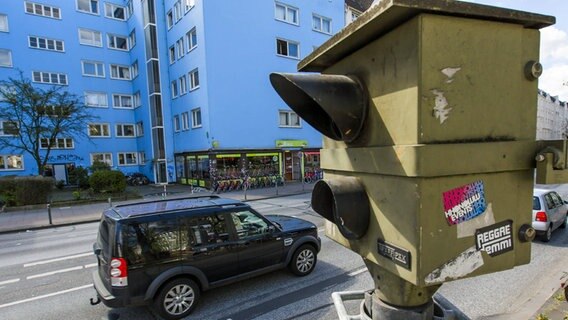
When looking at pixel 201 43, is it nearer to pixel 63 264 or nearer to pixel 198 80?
pixel 198 80

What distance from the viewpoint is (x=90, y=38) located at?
1150 inches

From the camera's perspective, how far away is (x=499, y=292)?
15.7ft

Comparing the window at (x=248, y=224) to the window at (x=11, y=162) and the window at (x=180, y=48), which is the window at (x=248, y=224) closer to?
the window at (x=180, y=48)

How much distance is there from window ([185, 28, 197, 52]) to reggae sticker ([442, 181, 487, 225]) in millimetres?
23519

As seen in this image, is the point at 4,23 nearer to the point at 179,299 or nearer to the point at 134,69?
the point at 134,69

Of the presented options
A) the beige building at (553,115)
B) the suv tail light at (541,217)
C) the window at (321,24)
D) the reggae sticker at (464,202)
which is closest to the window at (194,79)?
the window at (321,24)

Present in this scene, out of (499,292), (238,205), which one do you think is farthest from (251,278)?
(499,292)

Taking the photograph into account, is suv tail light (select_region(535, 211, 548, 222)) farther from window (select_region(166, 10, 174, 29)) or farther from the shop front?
window (select_region(166, 10, 174, 29))

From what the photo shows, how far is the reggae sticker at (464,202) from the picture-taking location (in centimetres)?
129

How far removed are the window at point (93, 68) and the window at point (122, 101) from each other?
90.1 inches

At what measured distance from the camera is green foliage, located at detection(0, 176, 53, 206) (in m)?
15.5

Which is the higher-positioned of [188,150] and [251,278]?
[188,150]

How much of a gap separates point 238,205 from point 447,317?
3979mm

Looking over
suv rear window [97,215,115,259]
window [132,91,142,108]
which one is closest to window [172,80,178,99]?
window [132,91,142,108]
